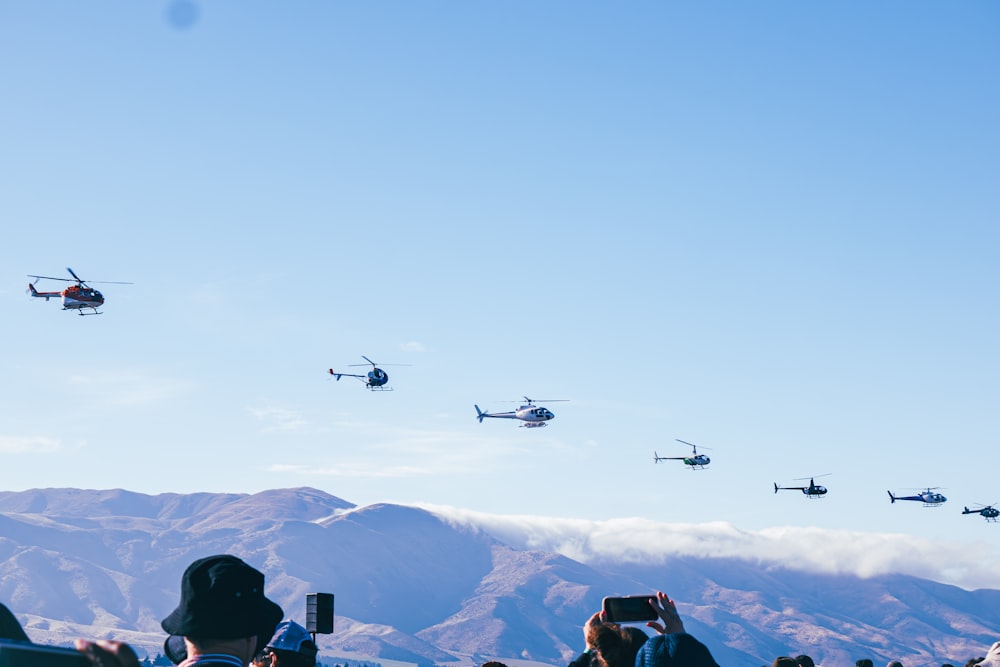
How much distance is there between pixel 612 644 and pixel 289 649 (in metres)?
2.27

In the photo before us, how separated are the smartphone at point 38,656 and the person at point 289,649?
177 inches

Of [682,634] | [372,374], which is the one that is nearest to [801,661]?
[682,634]

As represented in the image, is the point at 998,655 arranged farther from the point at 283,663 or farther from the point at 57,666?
the point at 57,666

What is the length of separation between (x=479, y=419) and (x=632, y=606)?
411 ft

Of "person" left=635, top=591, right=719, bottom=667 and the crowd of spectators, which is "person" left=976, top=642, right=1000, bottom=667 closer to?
"person" left=635, top=591, right=719, bottom=667

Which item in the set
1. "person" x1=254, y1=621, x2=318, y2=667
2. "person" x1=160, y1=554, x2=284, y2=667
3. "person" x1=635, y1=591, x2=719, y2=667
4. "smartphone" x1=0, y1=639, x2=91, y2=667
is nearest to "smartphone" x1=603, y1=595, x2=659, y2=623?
"person" x1=635, y1=591, x2=719, y2=667

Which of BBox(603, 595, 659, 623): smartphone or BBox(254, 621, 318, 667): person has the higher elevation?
BBox(603, 595, 659, 623): smartphone

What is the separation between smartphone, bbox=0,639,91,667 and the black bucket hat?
185cm

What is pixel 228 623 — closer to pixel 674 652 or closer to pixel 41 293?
pixel 674 652

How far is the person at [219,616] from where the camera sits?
6.29 meters

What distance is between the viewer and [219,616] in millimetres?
6297

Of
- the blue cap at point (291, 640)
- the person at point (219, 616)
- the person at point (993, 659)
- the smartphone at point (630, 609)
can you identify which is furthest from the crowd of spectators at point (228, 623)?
the person at point (993, 659)

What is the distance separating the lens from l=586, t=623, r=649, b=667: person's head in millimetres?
8539

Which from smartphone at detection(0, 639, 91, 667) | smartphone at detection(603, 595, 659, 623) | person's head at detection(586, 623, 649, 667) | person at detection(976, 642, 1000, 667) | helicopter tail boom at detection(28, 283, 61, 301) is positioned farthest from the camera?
helicopter tail boom at detection(28, 283, 61, 301)
